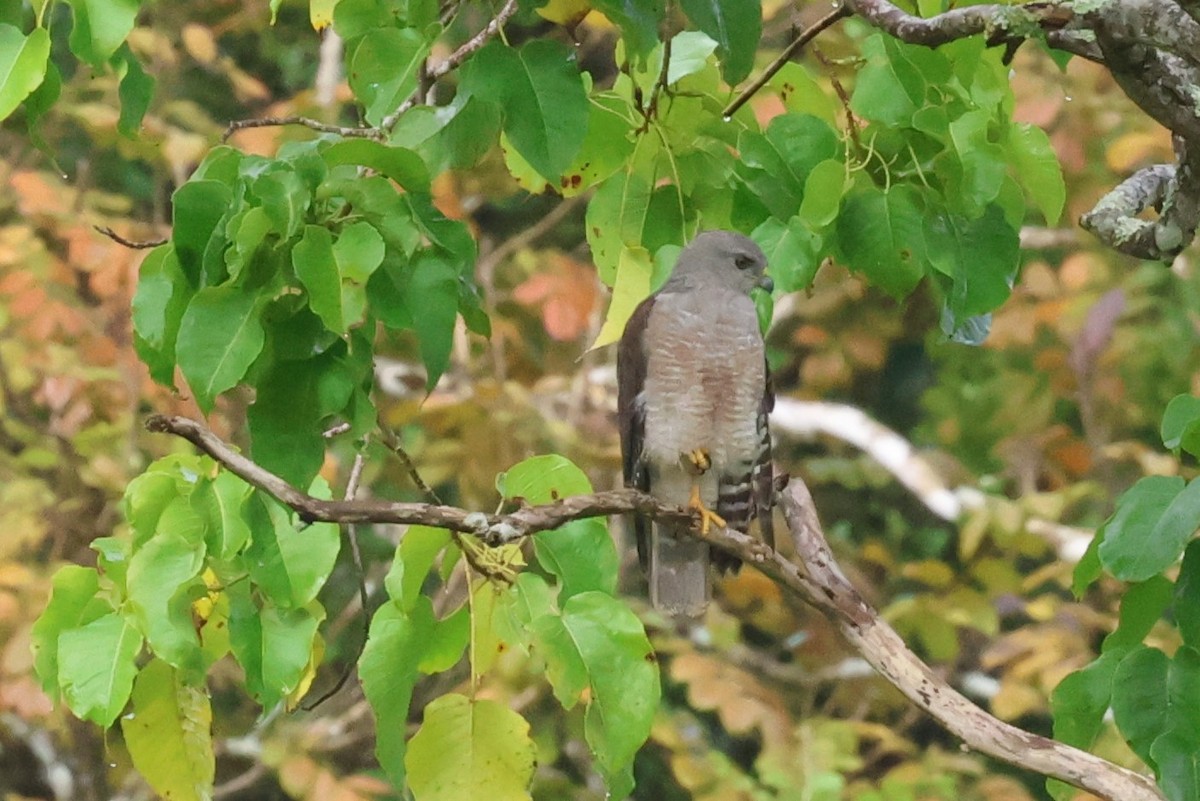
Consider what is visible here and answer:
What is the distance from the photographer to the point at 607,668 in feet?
4.37

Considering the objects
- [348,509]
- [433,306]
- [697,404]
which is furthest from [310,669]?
[697,404]

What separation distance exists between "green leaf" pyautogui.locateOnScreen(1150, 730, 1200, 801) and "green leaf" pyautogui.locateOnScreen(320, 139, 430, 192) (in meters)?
0.82

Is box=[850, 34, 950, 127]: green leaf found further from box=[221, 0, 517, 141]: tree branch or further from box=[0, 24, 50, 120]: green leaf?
box=[0, 24, 50, 120]: green leaf

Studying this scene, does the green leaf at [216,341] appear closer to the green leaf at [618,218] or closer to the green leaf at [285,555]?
the green leaf at [285,555]

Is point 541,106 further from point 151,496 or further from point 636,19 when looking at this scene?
point 151,496

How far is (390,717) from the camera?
1.40 metres

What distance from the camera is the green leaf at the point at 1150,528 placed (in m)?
1.27

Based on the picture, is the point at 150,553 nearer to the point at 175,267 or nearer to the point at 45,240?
the point at 175,267

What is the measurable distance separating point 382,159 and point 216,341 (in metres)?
0.20

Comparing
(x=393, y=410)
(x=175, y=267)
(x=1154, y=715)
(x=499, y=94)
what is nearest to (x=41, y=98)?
(x=175, y=267)

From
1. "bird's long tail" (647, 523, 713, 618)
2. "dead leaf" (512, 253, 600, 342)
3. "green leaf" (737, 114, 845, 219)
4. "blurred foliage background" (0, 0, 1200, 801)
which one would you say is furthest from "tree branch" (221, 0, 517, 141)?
"dead leaf" (512, 253, 600, 342)

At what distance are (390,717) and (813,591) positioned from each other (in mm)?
513

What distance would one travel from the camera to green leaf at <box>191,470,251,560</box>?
1.38 m

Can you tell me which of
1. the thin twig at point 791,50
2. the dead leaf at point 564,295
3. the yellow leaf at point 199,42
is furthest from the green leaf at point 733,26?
the yellow leaf at point 199,42
